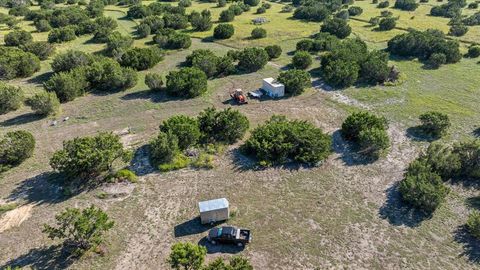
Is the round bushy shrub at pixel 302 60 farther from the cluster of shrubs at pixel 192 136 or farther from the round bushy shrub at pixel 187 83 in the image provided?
the cluster of shrubs at pixel 192 136

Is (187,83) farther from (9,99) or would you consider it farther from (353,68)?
(353,68)

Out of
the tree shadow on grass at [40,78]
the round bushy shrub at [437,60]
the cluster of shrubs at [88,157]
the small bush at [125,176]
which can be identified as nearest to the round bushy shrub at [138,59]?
the tree shadow on grass at [40,78]

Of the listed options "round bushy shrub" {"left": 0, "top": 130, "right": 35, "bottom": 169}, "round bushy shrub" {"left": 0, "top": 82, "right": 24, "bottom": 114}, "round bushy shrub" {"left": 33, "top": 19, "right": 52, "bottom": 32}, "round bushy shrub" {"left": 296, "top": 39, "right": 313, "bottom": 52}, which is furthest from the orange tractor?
"round bushy shrub" {"left": 33, "top": 19, "right": 52, "bottom": 32}

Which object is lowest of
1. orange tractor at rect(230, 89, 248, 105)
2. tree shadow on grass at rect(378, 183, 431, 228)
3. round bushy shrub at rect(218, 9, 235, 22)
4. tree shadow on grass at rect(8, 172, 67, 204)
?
tree shadow on grass at rect(378, 183, 431, 228)

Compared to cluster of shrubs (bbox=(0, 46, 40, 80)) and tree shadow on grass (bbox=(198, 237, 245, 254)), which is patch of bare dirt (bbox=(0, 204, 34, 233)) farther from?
cluster of shrubs (bbox=(0, 46, 40, 80))

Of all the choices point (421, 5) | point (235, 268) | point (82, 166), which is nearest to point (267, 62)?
point (82, 166)

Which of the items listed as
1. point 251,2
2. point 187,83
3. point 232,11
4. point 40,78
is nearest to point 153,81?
point 187,83

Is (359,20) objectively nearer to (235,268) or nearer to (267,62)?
(267,62)
